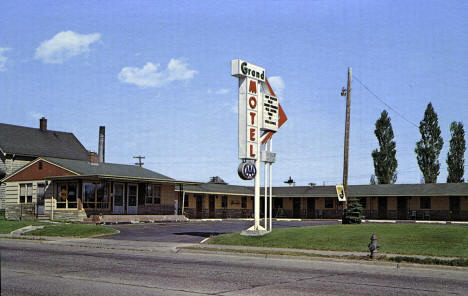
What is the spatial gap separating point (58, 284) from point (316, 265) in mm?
7998

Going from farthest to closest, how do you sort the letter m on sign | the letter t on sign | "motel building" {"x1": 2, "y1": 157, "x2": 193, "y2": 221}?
"motel building" {"x1": 2, "y1": 157, "x2": 193, "y2": 221}, the letter m on sign, the letter t on sign

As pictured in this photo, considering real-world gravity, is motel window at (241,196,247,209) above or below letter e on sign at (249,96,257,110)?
below

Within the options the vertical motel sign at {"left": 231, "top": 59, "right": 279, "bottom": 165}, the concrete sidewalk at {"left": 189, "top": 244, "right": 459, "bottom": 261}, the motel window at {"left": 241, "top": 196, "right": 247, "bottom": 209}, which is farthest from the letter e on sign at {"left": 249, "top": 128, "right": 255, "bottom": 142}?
the motel window at {"left": 241, "top": 196, "right": 247, "bottom": 209}

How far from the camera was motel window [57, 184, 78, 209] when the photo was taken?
1494 inches

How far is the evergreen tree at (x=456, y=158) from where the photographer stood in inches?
2409

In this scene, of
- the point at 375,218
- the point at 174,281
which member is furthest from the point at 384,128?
the point at 174,281

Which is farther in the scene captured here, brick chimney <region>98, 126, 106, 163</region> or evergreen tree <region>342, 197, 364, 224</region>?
brick chimney <region>98, 126, 106, 163</region>

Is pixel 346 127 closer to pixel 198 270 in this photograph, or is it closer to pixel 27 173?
pixel 198 270

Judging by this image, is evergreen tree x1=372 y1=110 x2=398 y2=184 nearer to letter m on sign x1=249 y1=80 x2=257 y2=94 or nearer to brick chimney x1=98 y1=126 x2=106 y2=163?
brick chimney x1=98 y1=126 x2=106 y2=163

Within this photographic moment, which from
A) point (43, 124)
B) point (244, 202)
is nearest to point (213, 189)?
point (244, 202)

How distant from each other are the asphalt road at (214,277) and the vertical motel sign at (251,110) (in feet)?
22.9

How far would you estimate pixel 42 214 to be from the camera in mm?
39625

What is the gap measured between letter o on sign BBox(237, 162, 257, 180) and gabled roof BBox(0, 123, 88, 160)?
35096mm

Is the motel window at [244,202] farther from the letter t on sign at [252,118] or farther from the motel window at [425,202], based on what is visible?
the letter t on sign at [252,118]
